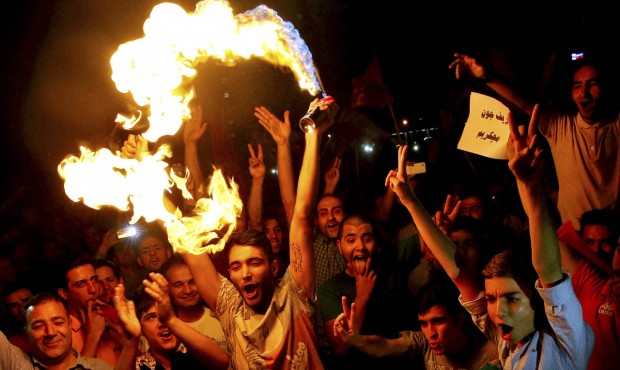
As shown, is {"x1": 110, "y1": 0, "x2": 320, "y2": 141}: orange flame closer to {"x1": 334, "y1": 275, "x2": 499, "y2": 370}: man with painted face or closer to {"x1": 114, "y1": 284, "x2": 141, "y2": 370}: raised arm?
{"x1": 114, "y1": 284, "x2": 141, "y2": 370}: raised arm

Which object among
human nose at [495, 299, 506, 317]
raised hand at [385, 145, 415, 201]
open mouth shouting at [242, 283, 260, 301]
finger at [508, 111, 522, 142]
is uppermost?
finger at [508, 111, 522, 142]

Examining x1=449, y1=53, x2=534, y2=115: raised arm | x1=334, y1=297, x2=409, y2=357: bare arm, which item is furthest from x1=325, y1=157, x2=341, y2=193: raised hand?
x1=334, y1=297, x2=409, y2=357: bare arm

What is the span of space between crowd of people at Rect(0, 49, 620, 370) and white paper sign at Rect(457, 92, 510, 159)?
0.15 m

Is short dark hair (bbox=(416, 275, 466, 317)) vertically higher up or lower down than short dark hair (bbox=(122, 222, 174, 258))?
lower down

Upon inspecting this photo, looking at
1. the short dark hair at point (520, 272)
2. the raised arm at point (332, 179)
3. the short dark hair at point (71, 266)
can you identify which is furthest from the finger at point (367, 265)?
the short dark hair at point (71, 266)

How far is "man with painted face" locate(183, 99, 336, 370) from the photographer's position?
4055 mm

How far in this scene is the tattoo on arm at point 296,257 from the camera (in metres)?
4.10

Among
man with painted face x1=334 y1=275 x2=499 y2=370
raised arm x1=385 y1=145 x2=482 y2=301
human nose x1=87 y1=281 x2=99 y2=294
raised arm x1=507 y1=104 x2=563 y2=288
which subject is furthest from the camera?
human nose x1=87 y1=281 x2=99 y2=294

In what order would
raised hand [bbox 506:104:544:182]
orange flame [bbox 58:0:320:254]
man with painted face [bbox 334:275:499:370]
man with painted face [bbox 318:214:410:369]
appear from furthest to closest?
orange flame [bbox 58:0:320:254]
man with painted face [bbox 318:214:410:369]
man with painted face [bbox 334:275:499:370]
raised hand [bbox 506:104:544:182]

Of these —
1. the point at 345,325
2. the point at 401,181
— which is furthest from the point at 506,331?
the point at 345,325

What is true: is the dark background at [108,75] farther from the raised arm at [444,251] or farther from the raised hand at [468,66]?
the raised arm at [444,251]

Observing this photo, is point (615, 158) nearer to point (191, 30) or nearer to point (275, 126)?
point (275, 126)

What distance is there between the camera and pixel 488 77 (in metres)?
4.89

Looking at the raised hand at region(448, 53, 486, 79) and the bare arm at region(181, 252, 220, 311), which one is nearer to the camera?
the bare arm at region(181, 252, 220, 311)
